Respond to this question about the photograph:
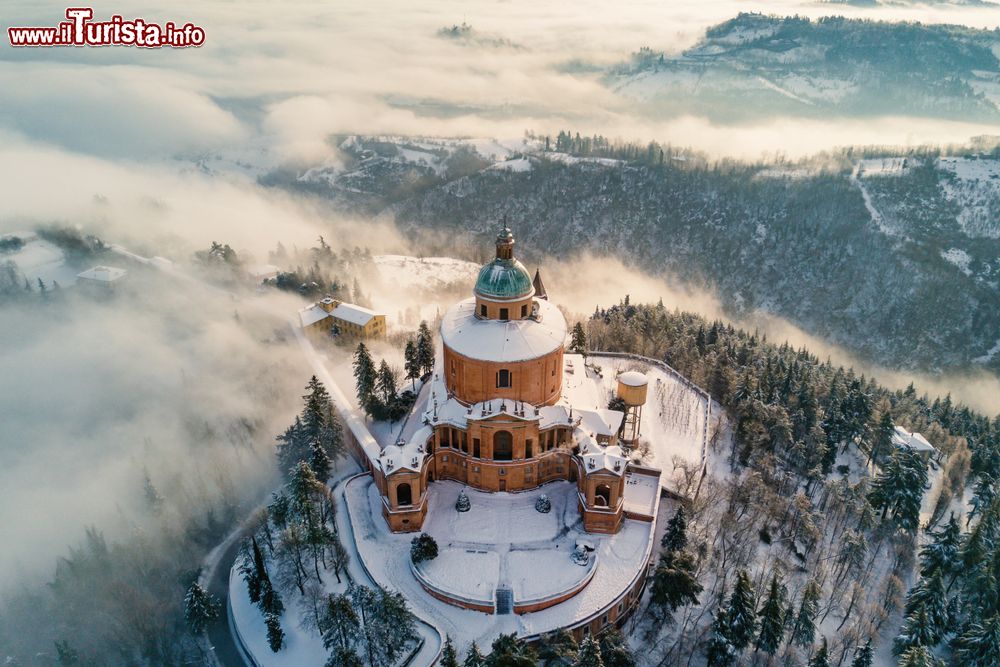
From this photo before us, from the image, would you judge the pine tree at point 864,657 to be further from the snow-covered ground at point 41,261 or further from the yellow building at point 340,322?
the snow-covered ground at point 41,261

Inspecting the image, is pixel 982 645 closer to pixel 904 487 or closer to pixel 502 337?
pixel 904 487

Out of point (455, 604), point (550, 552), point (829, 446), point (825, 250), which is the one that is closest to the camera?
point (455, 604)

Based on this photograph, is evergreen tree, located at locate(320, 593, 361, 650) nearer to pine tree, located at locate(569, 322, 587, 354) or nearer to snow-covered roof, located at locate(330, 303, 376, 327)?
pine tree, located at locate(569, 322, 587, 354)

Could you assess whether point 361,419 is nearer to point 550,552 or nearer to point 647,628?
point 550,552

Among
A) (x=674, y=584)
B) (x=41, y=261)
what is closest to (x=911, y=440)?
(x=674, y=584)

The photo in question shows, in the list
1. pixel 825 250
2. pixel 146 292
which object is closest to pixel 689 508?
pixel 146 292

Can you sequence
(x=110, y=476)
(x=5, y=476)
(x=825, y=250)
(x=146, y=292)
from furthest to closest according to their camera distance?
(x=825, y=250)
(x=146, y=292)
(x=5, y=476)
(x=110, y=476)
